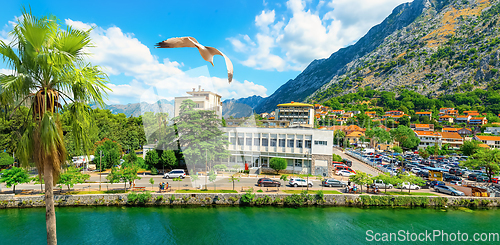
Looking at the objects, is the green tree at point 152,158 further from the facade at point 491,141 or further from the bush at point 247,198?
the facade at point 491,141

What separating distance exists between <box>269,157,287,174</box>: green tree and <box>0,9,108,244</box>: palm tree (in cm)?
2117

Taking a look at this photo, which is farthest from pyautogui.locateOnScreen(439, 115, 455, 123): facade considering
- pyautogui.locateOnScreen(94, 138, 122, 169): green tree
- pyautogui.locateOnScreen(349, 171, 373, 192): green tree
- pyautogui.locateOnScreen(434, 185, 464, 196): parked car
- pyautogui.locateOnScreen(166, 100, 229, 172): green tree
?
pyautogui.locateOnScreen(94, 138, 122, 169): green tree

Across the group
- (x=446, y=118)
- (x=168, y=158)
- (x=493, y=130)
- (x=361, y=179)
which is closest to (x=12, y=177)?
(x=168, y=158)

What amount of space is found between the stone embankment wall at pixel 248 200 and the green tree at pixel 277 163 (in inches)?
257

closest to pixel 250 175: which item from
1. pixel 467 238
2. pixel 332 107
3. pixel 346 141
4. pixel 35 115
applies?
pixel 467 238

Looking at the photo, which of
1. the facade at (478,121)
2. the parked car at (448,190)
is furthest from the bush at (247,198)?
the facade at (478,121)

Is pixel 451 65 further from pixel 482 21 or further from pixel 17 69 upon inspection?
pixel 17 69

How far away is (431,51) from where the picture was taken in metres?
112

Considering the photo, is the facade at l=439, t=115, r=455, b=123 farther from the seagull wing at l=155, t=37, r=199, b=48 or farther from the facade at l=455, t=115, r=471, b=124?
the seagull wing at l=155, t=37, r=199, b=48

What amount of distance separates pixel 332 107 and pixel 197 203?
95592 mm

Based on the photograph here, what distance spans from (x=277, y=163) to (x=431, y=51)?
130527 mm

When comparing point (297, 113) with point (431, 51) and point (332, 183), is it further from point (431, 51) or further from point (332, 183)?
point (431, 51)

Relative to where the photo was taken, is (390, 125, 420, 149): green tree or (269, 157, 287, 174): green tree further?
(390, 125, 420, 149): green tree

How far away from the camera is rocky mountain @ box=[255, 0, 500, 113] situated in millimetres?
93938
